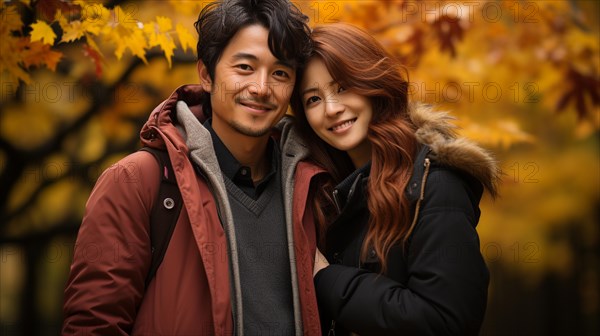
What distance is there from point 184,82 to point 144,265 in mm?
4083

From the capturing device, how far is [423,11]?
5.38 meters

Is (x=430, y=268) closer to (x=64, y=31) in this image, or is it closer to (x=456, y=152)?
(x=456, y=152)

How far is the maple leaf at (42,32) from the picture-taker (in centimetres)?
359

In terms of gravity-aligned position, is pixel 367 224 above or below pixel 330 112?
below

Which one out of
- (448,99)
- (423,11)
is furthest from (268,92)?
(448,99)

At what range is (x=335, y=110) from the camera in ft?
10.8

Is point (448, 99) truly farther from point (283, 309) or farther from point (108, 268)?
point (108, 268)

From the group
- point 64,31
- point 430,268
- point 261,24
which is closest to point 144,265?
point 430,268

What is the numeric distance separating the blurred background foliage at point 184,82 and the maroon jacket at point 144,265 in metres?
1.21

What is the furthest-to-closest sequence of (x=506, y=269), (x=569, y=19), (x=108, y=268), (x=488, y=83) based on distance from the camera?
(x=506, y=269) → (x=488, y=83) → (x=569, y=19) → (x=108, y=268)

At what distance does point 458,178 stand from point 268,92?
1033 mm

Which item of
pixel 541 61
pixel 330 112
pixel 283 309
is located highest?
pixel 541 61

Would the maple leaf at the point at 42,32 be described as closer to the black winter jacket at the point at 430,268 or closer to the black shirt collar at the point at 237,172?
the black shirt collar at the point at 237,172

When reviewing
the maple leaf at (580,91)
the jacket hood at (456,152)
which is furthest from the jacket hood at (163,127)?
the maple leaf at (580,91)
